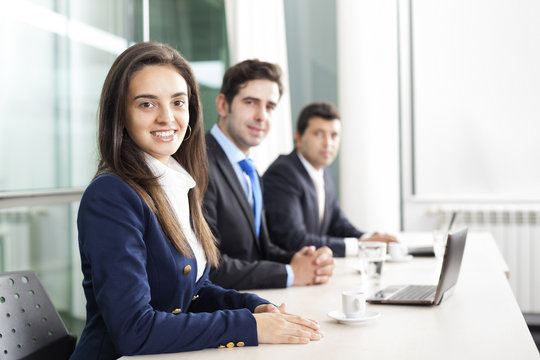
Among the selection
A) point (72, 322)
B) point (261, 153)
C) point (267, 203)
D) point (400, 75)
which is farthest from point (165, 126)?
point (400, 75)

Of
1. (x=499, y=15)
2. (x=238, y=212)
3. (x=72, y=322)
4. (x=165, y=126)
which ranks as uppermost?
(x=499, y=15)

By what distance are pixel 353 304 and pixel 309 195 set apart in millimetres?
1756

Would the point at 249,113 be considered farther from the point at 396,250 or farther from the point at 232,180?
the point at 396,250

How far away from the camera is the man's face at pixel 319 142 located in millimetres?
3498

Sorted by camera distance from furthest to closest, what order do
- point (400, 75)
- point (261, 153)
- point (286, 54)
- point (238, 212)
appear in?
point (286, 54), point (400, 75), point (261, 153), point (238, 212)

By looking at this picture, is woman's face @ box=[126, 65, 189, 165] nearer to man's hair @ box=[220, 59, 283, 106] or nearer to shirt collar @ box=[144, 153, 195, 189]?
shirt collar @ box=[144, 153, 195, 189]

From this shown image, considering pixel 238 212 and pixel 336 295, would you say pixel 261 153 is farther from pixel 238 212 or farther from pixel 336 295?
pixel 336 295

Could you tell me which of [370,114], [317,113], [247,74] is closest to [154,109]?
[247,74]

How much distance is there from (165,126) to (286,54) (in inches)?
150

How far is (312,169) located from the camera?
11.3 ft

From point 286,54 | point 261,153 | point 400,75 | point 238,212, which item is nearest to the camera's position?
point 238,212

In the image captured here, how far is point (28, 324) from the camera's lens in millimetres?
1536

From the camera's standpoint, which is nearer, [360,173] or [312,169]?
[312,169]

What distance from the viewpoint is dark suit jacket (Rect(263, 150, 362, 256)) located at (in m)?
2.91
